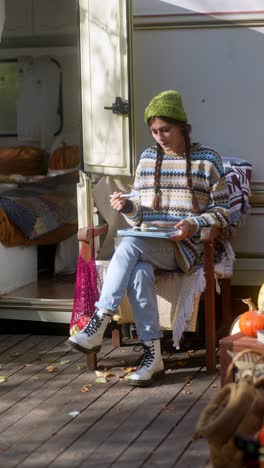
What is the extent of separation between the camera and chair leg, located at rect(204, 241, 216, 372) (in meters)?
5.19

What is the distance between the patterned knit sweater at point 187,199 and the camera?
521 cm

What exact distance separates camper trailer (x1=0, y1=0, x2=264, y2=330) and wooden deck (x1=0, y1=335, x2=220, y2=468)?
591 millimetres

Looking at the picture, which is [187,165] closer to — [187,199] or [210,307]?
[187,199]

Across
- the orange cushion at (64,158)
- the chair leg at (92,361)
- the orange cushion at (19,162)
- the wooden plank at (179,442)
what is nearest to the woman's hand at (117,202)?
the chair leg at (92,361)

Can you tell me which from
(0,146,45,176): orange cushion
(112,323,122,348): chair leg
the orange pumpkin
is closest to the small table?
the orange pumpkin

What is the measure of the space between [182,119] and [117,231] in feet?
2.30

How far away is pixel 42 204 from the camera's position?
6863 mm

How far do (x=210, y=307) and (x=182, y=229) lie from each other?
46cm

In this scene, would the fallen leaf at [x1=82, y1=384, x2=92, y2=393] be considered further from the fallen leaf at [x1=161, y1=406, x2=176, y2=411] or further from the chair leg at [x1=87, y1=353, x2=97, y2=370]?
the fallen leaf at [x1=161, y1=406, x2=176, y2=411]

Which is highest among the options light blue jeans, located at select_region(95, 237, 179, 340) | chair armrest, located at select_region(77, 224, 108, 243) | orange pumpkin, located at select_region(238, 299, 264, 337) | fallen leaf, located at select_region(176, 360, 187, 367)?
chair armrest, located at select_region(77, 224, 108, 243)

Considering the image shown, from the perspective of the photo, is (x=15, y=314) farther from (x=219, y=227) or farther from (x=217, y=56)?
(x=217, y=56)

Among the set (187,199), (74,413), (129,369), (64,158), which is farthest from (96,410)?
(64,158)

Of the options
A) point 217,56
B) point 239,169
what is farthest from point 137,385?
point 217,56

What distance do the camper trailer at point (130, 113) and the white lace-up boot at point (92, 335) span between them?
0.74m
